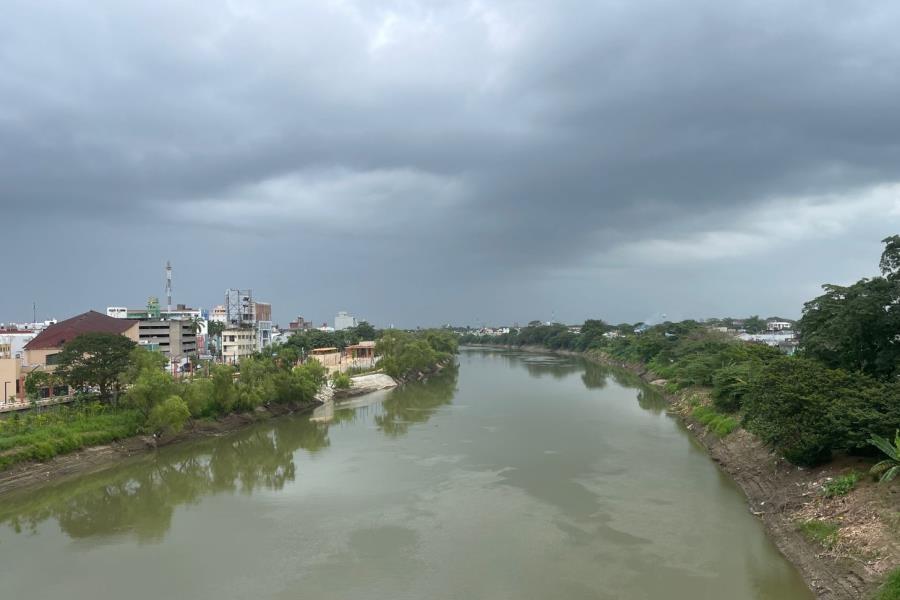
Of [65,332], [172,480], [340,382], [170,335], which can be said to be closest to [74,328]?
[65,332]

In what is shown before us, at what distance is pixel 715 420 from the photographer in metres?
21.0

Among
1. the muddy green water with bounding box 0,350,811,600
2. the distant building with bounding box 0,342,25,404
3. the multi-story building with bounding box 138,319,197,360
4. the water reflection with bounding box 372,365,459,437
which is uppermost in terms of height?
the multi-story building with bounding box 138,319,197,360

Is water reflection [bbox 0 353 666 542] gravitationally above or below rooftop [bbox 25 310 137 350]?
below

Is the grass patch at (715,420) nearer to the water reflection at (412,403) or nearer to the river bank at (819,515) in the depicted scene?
the river bank at (819,515)

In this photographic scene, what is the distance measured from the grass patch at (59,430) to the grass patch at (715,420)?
69.8ft

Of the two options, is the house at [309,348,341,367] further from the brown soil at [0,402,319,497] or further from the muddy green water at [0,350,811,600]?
the muddy green water at [0,350,811,600]

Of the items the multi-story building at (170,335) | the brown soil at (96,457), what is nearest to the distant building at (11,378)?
the brown soil at (96,457)

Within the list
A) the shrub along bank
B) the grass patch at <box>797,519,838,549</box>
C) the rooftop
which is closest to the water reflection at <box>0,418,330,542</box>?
the shrub along bank

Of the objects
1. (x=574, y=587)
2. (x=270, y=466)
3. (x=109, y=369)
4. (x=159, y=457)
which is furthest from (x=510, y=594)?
(x=109, y=369)

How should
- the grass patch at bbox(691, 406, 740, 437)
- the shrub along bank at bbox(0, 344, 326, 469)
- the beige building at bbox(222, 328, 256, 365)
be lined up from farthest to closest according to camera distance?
the beige building at bbox(222, 328, 256, 365) < the grass patch at bbox(691, 406, 740, 437) < the shrub along bank at bbox(0, 344, 326, 469)

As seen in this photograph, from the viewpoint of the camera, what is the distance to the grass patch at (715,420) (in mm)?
19328

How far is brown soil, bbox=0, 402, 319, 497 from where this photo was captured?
16.8 m

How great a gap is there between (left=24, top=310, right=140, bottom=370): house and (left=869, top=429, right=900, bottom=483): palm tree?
109 feet

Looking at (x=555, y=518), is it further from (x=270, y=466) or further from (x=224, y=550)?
(x=270, y=466)
